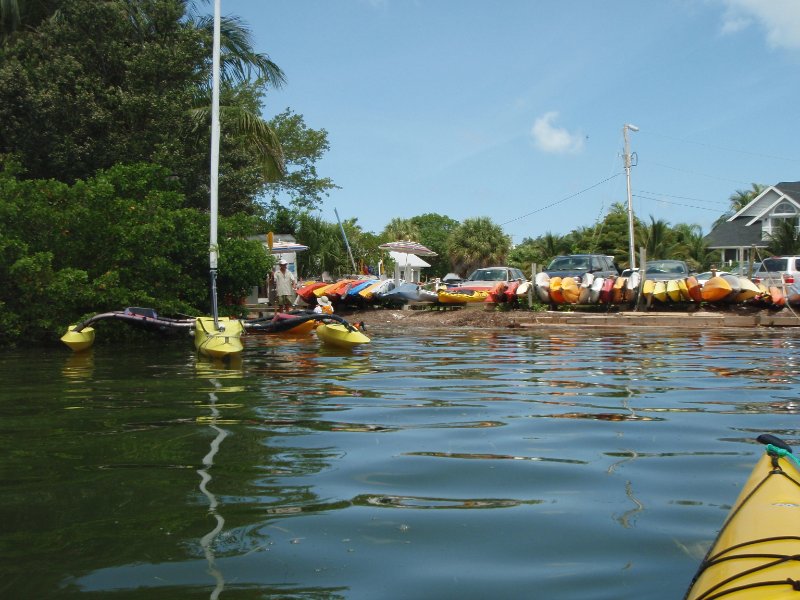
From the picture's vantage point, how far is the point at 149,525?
4.10 m

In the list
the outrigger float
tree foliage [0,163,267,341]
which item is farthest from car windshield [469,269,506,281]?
the outrigger float

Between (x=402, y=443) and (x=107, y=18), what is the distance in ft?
63.4

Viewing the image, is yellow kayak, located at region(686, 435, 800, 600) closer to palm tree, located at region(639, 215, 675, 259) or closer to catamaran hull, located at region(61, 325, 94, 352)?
catamaran hull, located at region(61, 325, 94, 352)

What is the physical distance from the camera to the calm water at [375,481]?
3412 mm

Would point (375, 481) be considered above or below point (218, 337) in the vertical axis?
below

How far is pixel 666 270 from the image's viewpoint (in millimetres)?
27391

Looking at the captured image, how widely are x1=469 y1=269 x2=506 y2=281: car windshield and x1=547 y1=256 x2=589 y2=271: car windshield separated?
95.7 inches

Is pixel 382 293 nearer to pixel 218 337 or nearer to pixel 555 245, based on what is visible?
pixel 218 337

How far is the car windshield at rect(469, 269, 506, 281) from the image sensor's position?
97.1 ft

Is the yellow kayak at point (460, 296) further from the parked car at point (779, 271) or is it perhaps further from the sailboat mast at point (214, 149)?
the sailboat mast at point (214, 149)

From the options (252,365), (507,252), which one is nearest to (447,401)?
(252,365)

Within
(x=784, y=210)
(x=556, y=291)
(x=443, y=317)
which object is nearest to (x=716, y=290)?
(x=556, y=291)

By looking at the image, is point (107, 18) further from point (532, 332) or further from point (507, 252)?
point (507, 252)

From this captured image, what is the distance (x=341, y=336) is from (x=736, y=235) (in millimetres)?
44049
